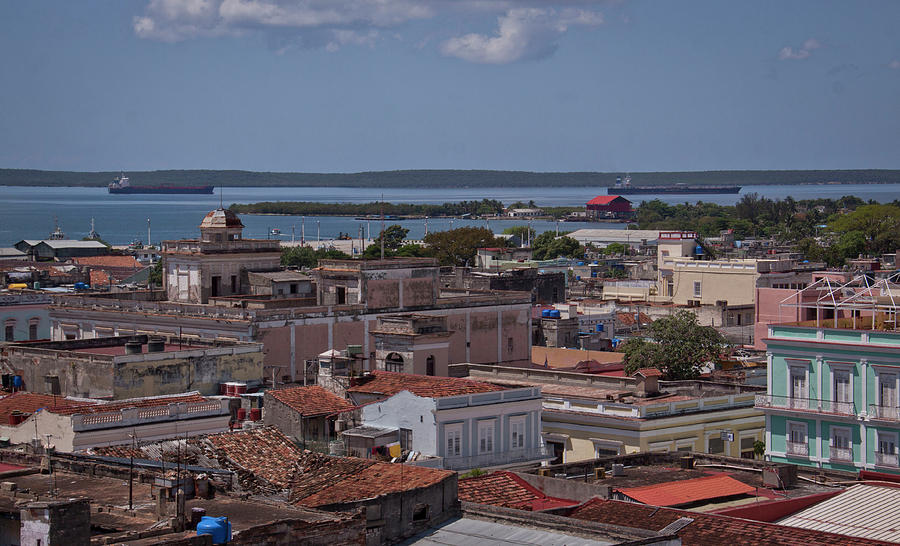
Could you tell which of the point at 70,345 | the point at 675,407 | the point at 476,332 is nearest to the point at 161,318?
the point at 70,345

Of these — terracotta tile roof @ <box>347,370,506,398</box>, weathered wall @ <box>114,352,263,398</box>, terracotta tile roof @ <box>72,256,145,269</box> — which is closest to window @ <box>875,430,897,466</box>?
terracotta tile roof @ <box>347,370,506,398</box>

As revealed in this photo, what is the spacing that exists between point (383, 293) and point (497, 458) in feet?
69.5

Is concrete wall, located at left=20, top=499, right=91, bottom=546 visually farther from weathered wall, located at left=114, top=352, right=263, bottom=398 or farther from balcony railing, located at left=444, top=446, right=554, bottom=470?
weathered wall, located at left=114, top=352, right=263, bottom=398

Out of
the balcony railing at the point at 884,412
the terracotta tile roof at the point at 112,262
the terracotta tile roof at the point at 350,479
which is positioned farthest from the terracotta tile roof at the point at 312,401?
the terracotta tile roof at the point at 112,262

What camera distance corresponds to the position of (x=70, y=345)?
41.8 metres

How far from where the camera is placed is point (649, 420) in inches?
1336

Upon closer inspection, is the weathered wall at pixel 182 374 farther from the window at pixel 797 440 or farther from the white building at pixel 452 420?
the window at pixel 797 440

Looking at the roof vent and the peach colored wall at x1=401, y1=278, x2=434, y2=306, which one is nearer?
the roof vent

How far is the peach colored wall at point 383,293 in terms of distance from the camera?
50.8 meters

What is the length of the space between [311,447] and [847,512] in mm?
10316

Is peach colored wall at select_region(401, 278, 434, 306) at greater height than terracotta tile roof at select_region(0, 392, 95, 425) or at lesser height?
greater

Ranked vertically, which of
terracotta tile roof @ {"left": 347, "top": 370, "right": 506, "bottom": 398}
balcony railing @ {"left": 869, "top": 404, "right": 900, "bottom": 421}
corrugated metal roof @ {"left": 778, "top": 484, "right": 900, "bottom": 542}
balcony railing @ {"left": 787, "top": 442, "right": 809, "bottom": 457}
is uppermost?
terracotta tile roof @ {"left": 347, "top": 370, "right": 506, "bottom": 398}

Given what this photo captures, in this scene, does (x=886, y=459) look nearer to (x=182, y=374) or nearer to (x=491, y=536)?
(x=491, y=536)

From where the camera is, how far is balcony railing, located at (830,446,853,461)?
32.7 meters
